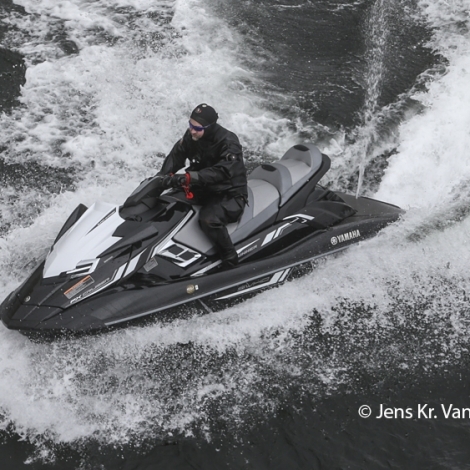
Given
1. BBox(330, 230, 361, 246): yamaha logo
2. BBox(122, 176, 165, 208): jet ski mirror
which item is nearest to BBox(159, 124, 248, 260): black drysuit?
BBox(122, 176, 165, 208): jet ski mirror

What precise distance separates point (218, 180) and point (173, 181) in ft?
1.39

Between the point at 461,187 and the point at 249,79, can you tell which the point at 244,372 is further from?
the point at 249,79

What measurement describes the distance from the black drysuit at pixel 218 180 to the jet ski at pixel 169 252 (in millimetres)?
137

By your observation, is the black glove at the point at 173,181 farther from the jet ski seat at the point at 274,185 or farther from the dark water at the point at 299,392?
the dark water at the point at 299,392

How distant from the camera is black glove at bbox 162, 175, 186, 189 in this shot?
601cm

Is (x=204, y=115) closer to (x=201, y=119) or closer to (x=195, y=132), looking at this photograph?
(x=201, y=119)

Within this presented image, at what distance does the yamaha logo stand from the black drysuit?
3.96ft

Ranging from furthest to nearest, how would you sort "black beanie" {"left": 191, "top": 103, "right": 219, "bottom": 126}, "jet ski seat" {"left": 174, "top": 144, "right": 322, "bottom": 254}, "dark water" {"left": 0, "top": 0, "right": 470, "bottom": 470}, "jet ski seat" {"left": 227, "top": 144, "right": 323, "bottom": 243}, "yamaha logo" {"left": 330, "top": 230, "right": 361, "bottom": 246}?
"yamaha logo" {"left": 330, "top": 230, "right": 361, "bottom": 246}, "jet ski seat" {"left": 227, "top": 144, "right": 323, "bottom": 243}, "jet ski seat" {"left": 174, "top": 144, "right": 322, "bottom": 254}, "black beanie" {"left": 191, "top": 103, "right": 219, "bottom": 126}, "dark water" {"left": 0, "top": 0, "right": 470, "bottom": 470}

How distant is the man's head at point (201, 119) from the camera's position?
6008 mm

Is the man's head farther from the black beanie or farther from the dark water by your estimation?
the dark water

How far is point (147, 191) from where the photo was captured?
624cm

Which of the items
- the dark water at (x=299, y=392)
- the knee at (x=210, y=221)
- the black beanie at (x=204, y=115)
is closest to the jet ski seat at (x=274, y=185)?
the knee at (x=210, y=221)

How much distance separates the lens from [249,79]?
33.9 ft

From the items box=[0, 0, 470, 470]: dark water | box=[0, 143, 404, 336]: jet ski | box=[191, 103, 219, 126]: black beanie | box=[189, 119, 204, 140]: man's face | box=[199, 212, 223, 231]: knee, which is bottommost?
box=[0, 0, 470, 470]: dark water
